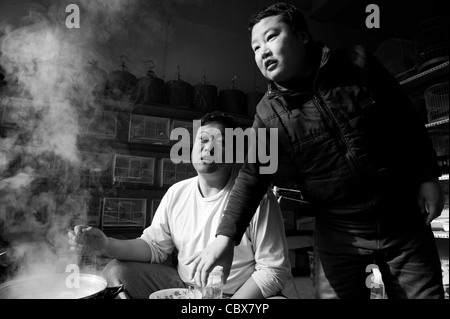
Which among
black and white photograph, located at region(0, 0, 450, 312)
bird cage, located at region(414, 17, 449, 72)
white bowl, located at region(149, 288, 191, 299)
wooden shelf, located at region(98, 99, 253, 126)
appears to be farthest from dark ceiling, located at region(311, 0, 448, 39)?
white bowl, located at region(149, 288, 191, 299)

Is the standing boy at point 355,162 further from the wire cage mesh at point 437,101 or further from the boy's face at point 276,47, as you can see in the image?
the wire cage mesh at point 437,101

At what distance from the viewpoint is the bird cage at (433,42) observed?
294 cm

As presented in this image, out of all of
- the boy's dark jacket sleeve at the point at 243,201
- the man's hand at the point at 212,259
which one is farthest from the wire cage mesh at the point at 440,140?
the man's hand at the point at 212,259

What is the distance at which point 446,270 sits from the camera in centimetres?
272

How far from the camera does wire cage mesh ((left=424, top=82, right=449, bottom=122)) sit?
2944 mm

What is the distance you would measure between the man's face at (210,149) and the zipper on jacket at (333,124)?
1.64ft

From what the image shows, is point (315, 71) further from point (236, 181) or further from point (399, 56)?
point (399, 56)

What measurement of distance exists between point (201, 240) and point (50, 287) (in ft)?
1.94

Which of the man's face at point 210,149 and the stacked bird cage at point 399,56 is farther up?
the stacked bird cage at point 399,56

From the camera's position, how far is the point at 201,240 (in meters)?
1.26

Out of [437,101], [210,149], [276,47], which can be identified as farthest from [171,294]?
[437,101]

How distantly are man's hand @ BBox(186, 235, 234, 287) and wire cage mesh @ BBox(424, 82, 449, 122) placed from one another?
10.3ft

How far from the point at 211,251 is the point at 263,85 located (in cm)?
400

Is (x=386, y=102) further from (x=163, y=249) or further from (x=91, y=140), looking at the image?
(x=91, y=140)
